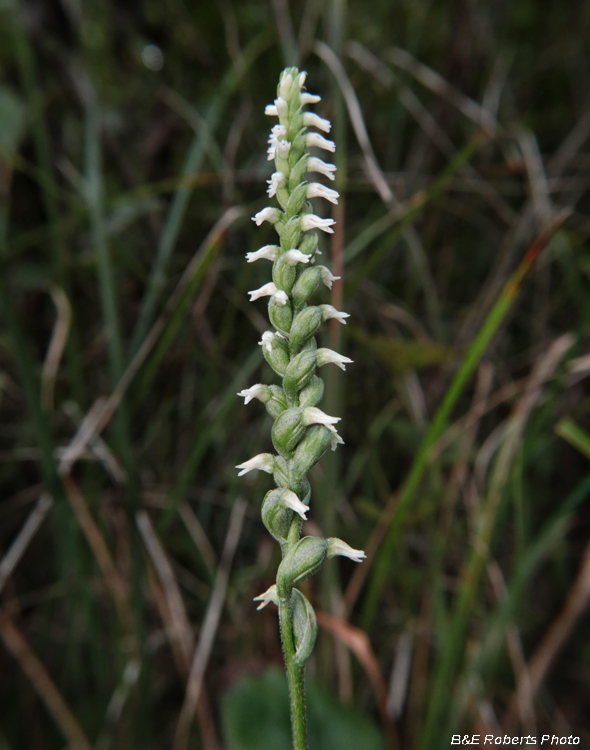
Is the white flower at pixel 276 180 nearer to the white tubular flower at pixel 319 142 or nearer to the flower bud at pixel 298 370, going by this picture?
the white tubular flower at pixel 319 142

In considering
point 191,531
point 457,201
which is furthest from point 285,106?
point 457,201

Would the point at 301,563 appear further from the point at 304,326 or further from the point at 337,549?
the point at 304,326

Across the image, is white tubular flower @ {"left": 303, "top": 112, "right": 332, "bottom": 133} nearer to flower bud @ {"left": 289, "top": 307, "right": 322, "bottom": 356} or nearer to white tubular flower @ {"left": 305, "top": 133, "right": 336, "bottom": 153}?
white tubular flower @ {"left": 305, "top": 133, "right": 336, "bottom": 153}

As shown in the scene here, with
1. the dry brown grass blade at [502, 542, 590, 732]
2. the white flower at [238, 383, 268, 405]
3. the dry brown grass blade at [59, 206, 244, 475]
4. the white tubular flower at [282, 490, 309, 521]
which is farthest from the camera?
the dry brown grass blade at [502, 542, 590, 732]

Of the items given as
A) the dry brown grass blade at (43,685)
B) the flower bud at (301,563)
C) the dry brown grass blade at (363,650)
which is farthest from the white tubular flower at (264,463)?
the dry brown grass blade at (43,685)

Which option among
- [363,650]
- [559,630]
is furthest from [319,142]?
[559,630]

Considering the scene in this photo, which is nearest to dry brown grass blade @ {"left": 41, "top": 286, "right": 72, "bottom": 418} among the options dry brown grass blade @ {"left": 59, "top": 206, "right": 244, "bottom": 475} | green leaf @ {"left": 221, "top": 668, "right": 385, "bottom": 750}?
dry brown grass blade @ {"left": 59, "top": 206, "right": 244, "bottom": 475}

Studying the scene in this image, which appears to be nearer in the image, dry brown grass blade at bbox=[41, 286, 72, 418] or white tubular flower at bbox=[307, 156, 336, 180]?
white tubular flower at bbox=[307, 156, 336, 180]
